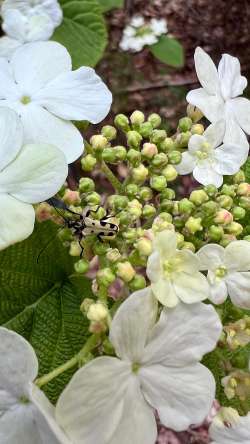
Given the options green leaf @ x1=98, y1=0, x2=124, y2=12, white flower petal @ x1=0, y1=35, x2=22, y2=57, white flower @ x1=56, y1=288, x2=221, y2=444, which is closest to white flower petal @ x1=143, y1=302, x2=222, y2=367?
white flower @ x1=56, y1=288, x2=221, y2=444

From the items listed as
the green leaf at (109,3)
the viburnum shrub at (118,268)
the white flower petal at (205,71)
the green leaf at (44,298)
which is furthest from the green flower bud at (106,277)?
the green leaf at (109,3)

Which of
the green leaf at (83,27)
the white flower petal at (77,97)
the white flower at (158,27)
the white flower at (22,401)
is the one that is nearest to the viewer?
the white flower at (22,401)

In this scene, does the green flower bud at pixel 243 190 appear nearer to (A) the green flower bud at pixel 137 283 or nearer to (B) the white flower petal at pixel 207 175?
(B) the white flower petal at pixel 207 175

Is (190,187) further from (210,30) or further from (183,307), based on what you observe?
(183,307)

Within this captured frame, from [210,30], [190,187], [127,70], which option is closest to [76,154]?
[190,187]

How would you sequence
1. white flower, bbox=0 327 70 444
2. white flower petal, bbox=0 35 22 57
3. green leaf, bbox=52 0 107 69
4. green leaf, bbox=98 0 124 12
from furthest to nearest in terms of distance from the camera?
green leaf, bbox=98 0 124 12, green leaf, bbox=52 0 107 69, white flower petal, bbox=0 35 22 57, white flower, bbox=0 327 70 444

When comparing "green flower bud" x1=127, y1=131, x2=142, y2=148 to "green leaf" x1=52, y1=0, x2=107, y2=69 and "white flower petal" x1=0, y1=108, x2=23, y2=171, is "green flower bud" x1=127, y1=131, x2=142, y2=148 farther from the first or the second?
"green leaf" x1=52, y1=0, x2=107, y2=69

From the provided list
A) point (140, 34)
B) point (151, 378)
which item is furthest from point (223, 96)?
point (140, 34)
